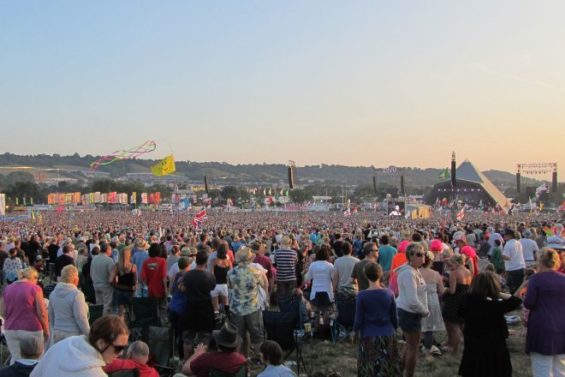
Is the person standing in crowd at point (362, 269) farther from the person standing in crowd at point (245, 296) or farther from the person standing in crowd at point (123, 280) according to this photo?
the person standing in crowd at point (123, 280)

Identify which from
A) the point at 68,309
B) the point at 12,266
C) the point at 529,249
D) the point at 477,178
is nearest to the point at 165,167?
the point at 12,266

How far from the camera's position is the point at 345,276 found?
26.9 ft

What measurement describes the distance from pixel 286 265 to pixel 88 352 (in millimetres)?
5565

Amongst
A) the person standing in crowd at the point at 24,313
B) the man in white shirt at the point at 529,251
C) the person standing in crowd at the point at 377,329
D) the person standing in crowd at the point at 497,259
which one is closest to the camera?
the person standing in crowd at the point at 377,329

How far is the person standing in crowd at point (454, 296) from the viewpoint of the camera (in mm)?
7137

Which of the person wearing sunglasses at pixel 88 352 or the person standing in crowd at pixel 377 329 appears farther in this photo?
the person standing in crowd at pixel 377 329

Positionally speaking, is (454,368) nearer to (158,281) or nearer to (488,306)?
(488,306)

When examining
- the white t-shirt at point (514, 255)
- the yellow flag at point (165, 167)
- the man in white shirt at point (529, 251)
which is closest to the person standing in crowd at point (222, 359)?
the white t-shirt at point (514, 255)

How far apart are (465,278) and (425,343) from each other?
1147 mm

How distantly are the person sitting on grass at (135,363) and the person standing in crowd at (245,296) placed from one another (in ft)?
8.26

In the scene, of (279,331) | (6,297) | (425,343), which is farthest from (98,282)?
(425,343)

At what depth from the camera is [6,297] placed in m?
6.09

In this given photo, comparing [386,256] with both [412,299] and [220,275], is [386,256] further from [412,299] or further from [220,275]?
[412,299]

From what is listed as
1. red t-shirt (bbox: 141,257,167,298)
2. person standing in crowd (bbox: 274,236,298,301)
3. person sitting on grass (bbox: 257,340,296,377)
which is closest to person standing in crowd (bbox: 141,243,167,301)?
red t-shirt (bbox: 141,257,167,298)
